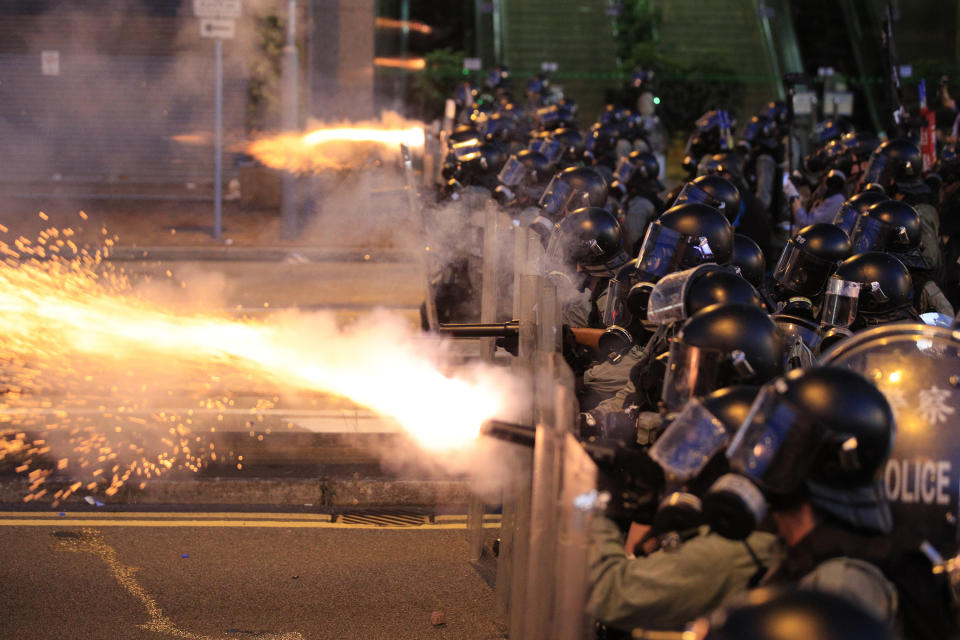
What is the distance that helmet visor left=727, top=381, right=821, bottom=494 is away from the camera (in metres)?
2.44

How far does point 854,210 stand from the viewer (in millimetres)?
6969

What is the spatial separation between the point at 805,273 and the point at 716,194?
1936 mm

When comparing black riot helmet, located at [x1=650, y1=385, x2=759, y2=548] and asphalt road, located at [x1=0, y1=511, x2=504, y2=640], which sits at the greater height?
black riot helmet, located at [x1=650, y1=385, x2=759, y2=548]

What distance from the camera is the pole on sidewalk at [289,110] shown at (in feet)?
47.9

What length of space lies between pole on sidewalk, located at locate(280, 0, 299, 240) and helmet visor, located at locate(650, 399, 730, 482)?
42.1 feet

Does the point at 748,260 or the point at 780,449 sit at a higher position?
the point at 748,260

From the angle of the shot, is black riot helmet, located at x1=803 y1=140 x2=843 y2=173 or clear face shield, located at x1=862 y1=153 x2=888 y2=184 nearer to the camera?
clear face shield, located at x1=862 y1=153 x2=888 y2=184

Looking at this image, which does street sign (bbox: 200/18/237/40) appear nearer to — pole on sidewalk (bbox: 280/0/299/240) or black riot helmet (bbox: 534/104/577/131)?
pole on sidewalk (bbox: 280/0/299/240)

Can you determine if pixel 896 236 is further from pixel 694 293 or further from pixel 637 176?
pixel 637 176

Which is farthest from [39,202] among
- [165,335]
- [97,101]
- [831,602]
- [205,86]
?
[831,602]

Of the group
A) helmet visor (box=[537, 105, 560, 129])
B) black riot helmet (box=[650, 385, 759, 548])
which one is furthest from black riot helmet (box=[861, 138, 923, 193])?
black riot helmet (box=[650, 385, 759, 548])

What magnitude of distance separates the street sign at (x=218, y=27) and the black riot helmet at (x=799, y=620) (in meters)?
13.1

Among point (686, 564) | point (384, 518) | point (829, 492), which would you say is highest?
point (829, 492)

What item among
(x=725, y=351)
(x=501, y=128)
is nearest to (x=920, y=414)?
(x=725, y=351)
